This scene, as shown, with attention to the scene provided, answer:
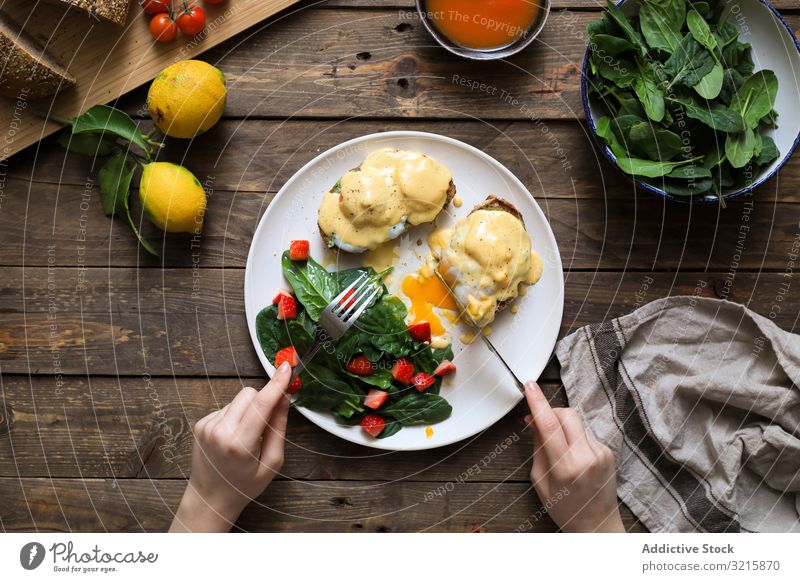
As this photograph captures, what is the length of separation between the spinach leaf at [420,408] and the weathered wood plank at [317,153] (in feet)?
2.61

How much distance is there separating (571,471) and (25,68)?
2.14 meters

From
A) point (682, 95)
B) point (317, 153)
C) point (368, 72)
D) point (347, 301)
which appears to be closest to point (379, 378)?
point (347, 301)

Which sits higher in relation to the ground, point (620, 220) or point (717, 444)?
point (620, 220)

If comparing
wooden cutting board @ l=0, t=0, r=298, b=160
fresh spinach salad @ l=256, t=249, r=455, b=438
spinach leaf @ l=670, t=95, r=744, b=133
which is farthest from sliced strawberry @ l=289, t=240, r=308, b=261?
spinach leaf @ l=670, t=95, r=744, b=133

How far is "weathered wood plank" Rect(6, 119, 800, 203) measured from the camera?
204 cm

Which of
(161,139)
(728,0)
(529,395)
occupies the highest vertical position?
(728,0)

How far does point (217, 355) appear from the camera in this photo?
2.05 meters

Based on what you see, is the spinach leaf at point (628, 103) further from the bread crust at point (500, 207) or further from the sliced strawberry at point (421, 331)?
the sliced strawberry at point (421, 331)

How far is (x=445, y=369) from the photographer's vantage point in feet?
6.47

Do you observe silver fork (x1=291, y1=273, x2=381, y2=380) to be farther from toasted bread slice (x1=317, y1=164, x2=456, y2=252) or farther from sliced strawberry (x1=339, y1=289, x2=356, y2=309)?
toasted bread slice (x1=317, y1=164, x2=456, y2=252)

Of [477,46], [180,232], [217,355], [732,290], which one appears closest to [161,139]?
[180,232]

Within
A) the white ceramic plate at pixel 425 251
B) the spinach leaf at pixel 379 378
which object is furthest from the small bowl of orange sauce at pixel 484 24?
the spinach leaf at pixel 379 378

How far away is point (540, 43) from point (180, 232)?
139 centimetres
